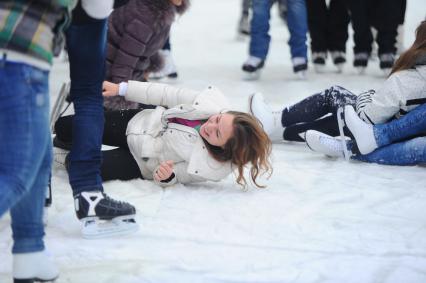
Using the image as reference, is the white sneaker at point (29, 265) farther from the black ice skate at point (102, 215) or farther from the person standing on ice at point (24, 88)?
the black ice skate at point (102, 215)

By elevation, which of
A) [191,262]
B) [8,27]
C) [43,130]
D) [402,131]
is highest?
[8,27]

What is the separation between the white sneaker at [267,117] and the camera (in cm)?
291

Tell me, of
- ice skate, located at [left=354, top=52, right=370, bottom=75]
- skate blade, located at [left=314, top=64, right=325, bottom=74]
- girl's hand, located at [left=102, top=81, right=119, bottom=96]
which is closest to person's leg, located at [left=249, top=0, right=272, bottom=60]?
skate blade, located at [left=314, top=64, right=325, bottom=74]

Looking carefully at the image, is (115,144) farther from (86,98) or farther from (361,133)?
(361,133)

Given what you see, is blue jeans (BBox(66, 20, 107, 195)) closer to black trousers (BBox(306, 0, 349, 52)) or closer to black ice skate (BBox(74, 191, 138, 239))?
black ice skate (BBox(74, 191, 138, 239))

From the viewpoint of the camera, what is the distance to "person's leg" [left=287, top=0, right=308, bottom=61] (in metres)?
4.20

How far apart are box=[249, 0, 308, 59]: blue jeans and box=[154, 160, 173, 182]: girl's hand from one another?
2195 millimetres

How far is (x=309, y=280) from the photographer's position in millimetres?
1650

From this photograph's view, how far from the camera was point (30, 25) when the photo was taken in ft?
4.05

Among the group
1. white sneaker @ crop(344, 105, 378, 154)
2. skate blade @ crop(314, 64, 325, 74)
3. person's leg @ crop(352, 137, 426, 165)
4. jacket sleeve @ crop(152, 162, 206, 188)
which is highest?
skate blade @ crop(314, 64, 325, 74)

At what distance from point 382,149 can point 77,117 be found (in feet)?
4.68

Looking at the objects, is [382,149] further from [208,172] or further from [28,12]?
[28,12]

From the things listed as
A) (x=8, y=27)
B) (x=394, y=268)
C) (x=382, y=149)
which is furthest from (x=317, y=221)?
(x=8, y=27)

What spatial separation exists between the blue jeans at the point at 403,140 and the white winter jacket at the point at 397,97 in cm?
4
